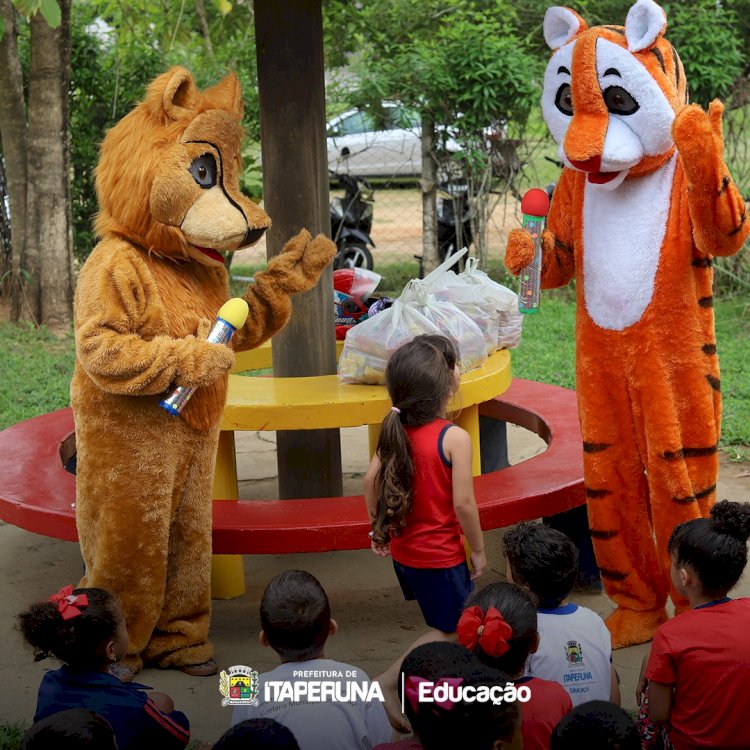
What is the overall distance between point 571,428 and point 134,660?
2174 mm

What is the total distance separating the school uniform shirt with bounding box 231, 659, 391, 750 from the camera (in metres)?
2.52

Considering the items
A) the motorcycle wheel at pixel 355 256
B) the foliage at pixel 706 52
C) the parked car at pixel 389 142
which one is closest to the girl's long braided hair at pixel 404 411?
the parked car at pixel 389 142

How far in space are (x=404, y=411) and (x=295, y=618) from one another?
3.06 ft

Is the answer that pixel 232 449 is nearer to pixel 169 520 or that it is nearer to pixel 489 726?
pixel 169 520

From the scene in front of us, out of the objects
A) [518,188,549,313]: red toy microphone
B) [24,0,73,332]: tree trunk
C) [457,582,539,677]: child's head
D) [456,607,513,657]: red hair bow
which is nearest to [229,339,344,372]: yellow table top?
[518,188,549,313]: red toy microphone

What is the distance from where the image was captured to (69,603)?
9.43ft

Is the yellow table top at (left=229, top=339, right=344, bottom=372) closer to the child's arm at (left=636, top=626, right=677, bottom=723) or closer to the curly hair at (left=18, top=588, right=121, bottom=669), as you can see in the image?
the curly hair at (left=18, top=588, right=121, bottom=669)

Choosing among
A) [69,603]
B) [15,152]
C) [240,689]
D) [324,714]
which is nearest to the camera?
[324,714]

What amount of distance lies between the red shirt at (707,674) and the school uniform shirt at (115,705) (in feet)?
4.07

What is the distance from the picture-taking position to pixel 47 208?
30.1 feet

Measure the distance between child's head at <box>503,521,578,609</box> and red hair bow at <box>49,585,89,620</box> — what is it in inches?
46.4

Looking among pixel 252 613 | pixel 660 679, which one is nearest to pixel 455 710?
pixel 660 679

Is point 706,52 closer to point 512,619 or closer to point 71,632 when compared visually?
point 512,619

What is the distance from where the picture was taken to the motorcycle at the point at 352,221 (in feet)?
36.6
